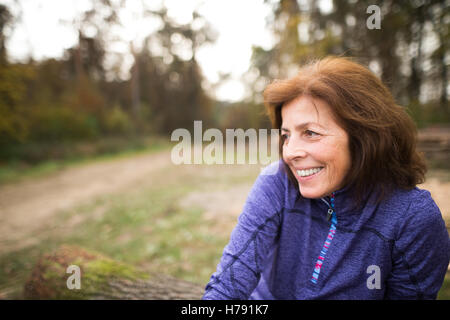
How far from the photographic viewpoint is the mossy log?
6.30 feet

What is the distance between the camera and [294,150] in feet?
4.61

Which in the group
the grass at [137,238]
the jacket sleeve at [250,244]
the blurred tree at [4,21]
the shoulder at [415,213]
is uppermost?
the blurred tree at [4,21]

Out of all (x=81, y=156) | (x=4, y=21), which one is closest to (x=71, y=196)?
(x=81, y=156)

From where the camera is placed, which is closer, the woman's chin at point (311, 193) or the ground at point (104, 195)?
the woman's chin at point (311, 193)

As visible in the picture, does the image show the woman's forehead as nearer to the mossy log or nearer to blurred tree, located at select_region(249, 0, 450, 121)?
the mossy log

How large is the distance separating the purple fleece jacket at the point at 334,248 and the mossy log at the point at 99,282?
0.73 metres

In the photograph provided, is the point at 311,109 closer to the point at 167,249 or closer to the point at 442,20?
the point at 167,249

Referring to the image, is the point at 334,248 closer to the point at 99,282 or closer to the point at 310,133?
the point at 310,133

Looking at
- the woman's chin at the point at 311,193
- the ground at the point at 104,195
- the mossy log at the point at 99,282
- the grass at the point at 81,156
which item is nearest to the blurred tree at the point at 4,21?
the grass at the point at 81,156

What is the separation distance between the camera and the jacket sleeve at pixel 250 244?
1.34 m

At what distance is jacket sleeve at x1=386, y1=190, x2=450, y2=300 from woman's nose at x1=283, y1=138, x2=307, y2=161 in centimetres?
63

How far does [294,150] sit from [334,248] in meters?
0.62

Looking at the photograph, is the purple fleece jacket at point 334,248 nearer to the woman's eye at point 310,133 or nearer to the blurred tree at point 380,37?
the woman's eye at point 310,133

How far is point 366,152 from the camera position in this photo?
4.49 feet
